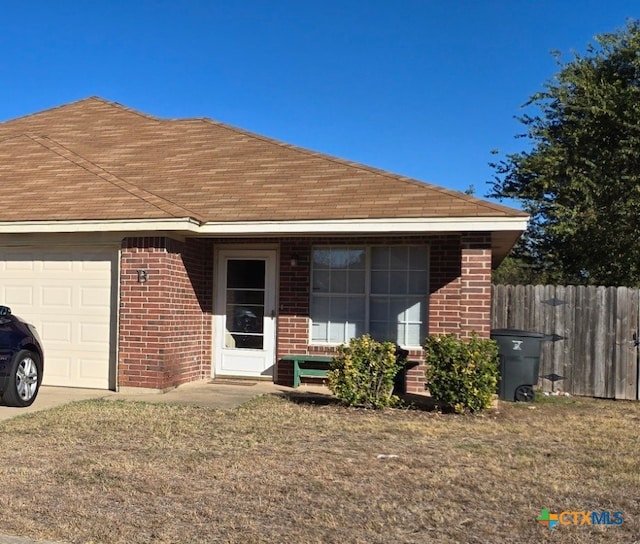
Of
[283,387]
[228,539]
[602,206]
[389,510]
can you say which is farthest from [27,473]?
[602,206]

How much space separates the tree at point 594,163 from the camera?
1803 cm

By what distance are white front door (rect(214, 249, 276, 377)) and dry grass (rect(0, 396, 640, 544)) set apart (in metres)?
2.63

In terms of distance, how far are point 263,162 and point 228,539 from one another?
8.43 meters

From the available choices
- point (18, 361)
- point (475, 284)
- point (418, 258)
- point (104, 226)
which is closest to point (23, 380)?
point (18, 361)

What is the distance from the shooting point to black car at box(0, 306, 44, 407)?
7.81 meters

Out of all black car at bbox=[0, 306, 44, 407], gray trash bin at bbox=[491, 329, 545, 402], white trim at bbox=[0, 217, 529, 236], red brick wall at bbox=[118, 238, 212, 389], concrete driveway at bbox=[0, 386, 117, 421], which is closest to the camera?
black car at bbox=[0, 306, 44, 407]

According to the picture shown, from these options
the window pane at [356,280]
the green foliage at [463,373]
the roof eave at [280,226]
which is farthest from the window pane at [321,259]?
the green foliage at [463,373]

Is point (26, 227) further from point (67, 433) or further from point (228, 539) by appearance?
point (228, 539)

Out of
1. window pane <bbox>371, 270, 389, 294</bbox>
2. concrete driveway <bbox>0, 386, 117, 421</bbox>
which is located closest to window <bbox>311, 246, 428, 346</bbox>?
window pane <bbox>371, 270, 389, 294</bbox>

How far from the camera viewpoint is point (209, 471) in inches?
215

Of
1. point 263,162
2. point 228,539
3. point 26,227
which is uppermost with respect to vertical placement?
point 263,162

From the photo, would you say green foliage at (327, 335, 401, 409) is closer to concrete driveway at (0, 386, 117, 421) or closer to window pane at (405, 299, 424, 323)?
window pane at (405, 299, 424, 323)

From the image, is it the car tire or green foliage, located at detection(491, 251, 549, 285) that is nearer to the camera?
the car tire

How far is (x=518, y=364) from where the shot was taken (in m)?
9.84
